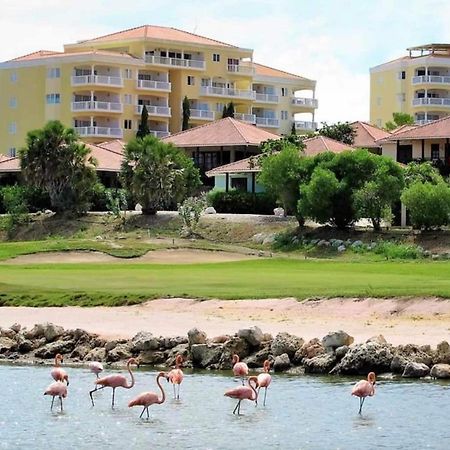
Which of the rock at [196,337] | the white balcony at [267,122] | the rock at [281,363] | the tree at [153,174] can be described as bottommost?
the rock at [281,363]

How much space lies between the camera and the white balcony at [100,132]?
431 feet

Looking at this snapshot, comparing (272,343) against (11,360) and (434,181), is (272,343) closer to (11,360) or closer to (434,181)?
(11,360)

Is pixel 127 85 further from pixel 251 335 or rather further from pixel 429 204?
pixel 251 335

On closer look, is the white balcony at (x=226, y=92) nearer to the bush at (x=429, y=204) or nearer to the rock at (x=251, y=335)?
the bush at (x=429, y=204)

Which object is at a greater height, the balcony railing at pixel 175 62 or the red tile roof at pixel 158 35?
the red tile roof at pixel 158 35

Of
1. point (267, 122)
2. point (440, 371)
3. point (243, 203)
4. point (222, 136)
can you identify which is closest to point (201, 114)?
point (267, 122)

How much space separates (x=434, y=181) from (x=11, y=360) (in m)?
49.4

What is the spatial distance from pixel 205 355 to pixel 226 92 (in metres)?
106

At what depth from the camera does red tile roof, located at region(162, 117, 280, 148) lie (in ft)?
368

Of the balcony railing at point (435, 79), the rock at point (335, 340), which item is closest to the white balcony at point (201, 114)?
the balcony railing at point (435, 79)

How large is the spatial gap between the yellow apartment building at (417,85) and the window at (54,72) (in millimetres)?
36991

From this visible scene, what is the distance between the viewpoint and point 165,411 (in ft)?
104

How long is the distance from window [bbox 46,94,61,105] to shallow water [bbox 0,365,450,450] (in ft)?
330

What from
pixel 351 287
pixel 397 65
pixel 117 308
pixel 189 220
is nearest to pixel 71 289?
pixel 117 308
